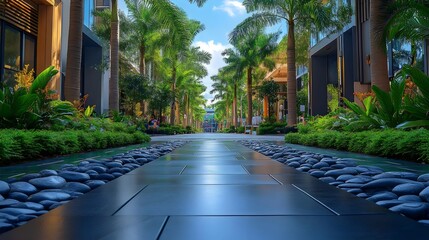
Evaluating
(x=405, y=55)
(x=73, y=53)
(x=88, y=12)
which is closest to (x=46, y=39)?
(x=73, y=53)

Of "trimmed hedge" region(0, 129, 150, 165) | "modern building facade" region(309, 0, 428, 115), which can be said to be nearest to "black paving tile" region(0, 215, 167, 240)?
"trimmed hedge" region(0, 129, 150, 165)

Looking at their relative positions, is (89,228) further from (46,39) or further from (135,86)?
(135,86)

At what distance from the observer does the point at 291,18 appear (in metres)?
21.7

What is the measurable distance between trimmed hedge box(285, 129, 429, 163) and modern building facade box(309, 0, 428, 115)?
10.9 m

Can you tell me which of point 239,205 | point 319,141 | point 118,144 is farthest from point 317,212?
point 118,144

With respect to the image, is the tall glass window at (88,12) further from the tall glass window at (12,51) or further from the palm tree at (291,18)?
the palm tree at (291,18)

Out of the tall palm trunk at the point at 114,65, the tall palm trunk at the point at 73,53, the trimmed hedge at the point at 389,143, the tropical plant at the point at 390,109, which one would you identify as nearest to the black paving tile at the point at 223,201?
the trimmed hedge at the point at 389,143

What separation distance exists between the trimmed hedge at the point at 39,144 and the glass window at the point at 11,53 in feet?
28.0

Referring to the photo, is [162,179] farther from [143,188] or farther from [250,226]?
[250,226]

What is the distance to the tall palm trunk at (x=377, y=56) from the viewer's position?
10734 mm

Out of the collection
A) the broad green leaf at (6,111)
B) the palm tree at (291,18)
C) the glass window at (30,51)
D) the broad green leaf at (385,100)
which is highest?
the palm tree at (291,18)

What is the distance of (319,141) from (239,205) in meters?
8.37

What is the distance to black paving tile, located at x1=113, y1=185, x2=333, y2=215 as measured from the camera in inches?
103

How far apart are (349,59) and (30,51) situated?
20819 millimetres
